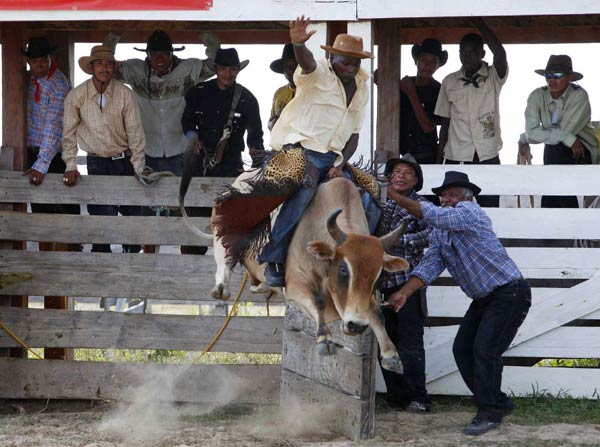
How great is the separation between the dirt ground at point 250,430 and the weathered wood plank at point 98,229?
1598 mm

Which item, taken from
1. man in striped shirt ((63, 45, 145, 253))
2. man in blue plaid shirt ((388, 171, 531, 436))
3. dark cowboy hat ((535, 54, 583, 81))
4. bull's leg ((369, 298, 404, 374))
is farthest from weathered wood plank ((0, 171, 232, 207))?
dark cowboy hat ((535, 54, 583, 81))

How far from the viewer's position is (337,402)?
8.66m

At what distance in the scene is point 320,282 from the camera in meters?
7.59

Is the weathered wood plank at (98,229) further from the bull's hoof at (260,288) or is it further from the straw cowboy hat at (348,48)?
the straw cowboy hat at (348,48)

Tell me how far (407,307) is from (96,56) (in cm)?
388

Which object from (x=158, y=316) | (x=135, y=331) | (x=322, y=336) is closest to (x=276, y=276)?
(x=322, y=336)

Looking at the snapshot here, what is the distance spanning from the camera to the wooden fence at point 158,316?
372 inches

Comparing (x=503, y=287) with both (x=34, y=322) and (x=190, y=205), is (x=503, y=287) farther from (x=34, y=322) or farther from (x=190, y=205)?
(x=34, y=322)

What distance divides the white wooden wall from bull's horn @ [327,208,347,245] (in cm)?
244

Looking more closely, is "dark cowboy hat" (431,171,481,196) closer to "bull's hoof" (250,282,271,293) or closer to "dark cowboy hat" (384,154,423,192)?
"dark cowboy hat" (384,154,423,192)

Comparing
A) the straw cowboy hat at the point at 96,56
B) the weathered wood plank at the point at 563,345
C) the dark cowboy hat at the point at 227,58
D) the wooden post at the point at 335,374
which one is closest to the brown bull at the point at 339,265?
the wooden post at the point at 335,374

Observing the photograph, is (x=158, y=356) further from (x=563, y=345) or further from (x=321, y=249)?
(x=321, y=249)

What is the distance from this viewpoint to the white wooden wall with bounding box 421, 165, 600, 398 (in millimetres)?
9367

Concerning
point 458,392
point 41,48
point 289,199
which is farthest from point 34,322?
point 458,392
